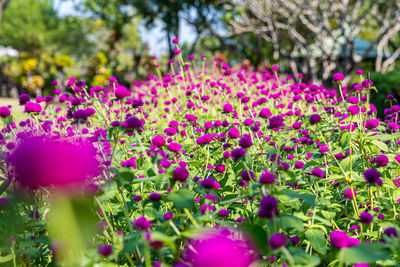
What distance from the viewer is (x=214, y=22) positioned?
1664 cm

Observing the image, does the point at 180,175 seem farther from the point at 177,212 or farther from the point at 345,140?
the point at 345,140

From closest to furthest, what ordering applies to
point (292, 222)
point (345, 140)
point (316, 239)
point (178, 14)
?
point (292, 222), point (316, 239), point (345, 140), point (178, 14)

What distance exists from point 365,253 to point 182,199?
658 millimetres

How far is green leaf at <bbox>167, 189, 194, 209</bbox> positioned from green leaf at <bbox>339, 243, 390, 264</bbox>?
0.56 m

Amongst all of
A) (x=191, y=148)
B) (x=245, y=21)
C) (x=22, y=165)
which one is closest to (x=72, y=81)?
(x=191, y=148)

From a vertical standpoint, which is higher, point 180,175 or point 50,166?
point 50,166

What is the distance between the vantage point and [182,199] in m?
1.27

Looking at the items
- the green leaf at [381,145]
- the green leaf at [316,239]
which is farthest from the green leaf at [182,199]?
the green leaf at [381,145]

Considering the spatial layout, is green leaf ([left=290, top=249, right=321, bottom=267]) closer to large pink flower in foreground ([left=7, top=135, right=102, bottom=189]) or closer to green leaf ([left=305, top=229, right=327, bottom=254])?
green leaf ([left=305, top=229, right=327, bottom=254])

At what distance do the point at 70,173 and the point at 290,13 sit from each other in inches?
542

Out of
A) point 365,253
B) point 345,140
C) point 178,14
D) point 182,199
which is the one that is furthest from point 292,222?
point 178,14

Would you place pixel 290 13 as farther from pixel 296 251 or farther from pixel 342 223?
pixel 296 251

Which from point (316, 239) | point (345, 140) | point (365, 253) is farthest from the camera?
point (345, 140)

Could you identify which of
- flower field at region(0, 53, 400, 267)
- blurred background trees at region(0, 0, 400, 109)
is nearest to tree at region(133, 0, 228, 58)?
blurred background trees at region(0, 0, 400, 109)
